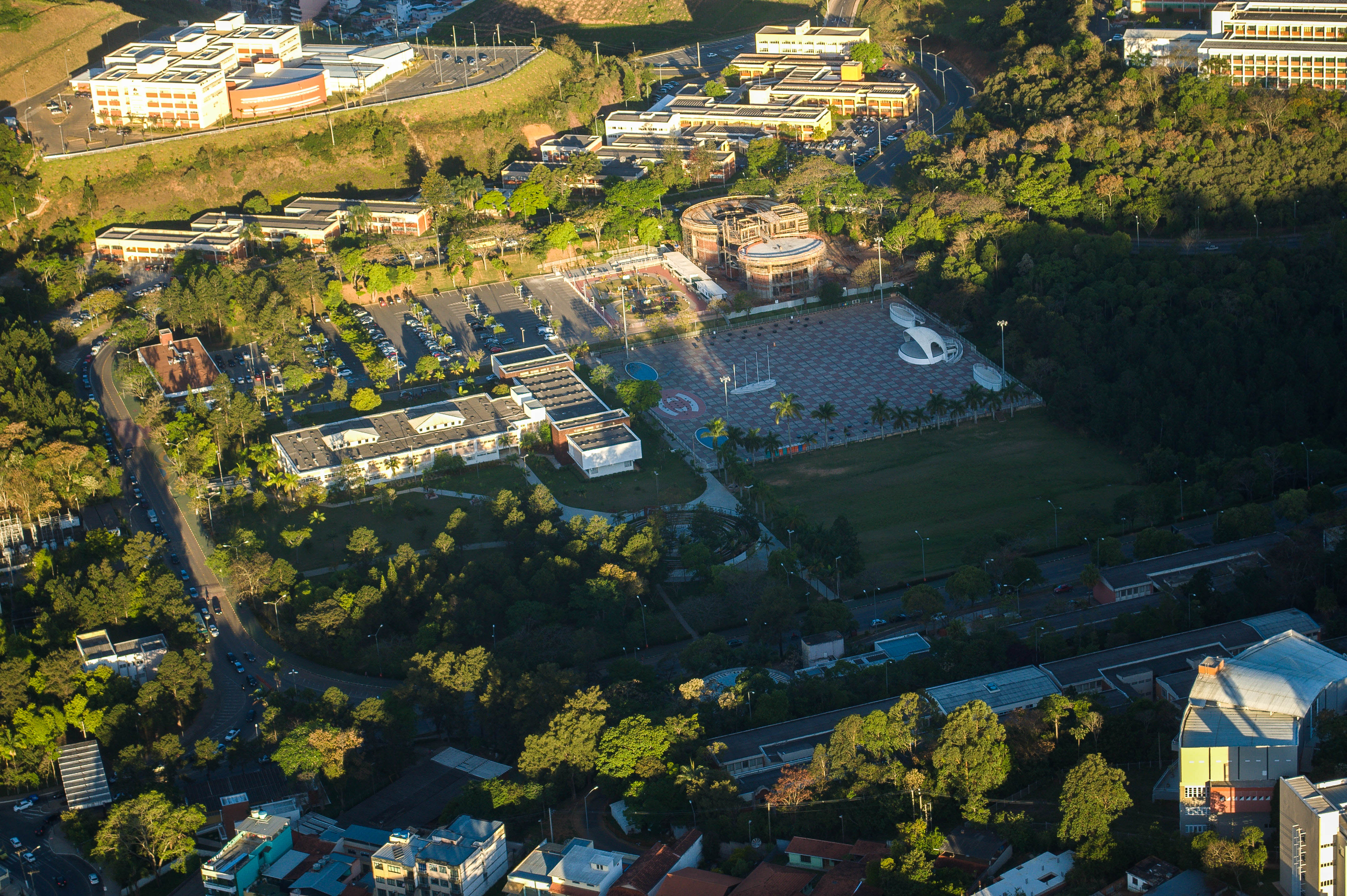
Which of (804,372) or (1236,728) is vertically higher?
(1236,728)

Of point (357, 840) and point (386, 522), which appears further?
point (386, 522)

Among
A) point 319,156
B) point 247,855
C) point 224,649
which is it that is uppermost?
point 319,156

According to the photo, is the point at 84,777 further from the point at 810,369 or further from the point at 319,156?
the point at 319,156

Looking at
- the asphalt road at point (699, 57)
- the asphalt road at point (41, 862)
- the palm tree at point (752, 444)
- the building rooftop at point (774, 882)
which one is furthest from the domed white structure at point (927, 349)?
the asphalt road at point (699, 57)

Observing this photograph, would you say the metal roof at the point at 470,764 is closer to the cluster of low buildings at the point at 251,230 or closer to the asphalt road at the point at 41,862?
the asphalt road at the point at 41,862

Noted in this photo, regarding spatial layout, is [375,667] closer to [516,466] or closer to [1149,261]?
[516,466]

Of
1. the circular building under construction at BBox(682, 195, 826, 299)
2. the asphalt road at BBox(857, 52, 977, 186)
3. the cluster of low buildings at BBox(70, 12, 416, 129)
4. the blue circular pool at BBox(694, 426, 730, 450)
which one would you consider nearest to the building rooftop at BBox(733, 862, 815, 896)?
the blue circular pool at BBox(694, 426, 730, 450)

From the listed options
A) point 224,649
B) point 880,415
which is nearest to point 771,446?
point 880,415

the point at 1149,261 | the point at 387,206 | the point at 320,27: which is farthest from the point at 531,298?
the point at 320,27
